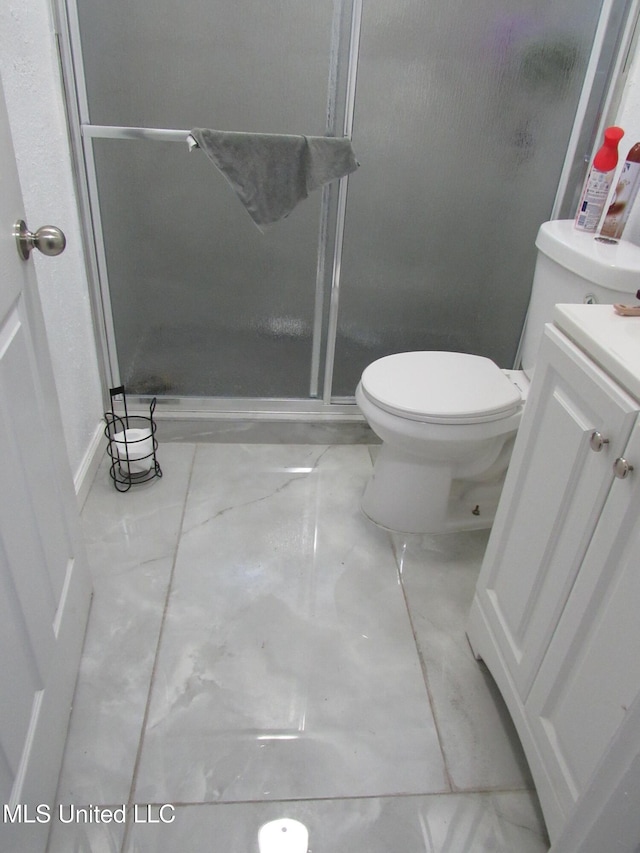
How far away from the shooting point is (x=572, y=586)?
87 cm

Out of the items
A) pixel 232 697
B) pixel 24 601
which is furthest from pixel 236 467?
pixel 24 601

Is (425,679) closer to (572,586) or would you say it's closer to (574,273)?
(572,586)

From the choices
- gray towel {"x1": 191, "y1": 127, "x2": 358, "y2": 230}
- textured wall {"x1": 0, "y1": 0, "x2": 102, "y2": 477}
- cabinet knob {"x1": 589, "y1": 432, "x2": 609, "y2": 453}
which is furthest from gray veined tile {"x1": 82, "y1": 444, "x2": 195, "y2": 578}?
cabinet knob {"x1": 589, "y1": 432, "x2": 609, "y2": 453}

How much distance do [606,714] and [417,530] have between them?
0.87 metres

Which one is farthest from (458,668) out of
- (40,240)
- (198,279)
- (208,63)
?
(208,63)

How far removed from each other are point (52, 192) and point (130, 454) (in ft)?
2.43

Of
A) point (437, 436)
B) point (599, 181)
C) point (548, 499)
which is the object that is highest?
point (599, 181)

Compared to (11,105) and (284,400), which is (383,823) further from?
(11,105)

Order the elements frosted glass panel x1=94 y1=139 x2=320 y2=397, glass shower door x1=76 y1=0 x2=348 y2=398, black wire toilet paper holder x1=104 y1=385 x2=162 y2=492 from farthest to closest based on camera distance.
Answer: black wire toilet paper holder x1=104 y1=385 x2=162 y2=492 < frosted glass panel x1=94 y1=139 x2=320 y2=397 < glass shower door x1=76 y1=0 x2=348 y2=398

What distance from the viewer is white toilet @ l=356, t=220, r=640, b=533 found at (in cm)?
137

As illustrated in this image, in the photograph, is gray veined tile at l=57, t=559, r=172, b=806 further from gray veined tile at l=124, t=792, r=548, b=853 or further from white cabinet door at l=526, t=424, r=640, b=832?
white cabinet door at l=526, t=424, r=640, b=832

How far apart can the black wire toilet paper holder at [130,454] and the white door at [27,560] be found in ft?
2.00

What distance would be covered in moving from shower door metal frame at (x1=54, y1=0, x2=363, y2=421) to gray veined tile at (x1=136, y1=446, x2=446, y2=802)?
0.35m

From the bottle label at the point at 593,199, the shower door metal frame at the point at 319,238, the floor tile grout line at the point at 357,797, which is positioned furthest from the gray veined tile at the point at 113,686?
the bottle label at the point at 593,199
